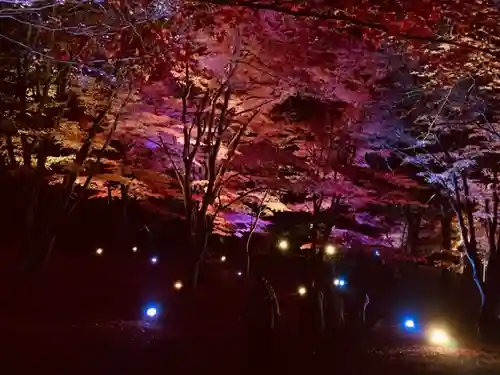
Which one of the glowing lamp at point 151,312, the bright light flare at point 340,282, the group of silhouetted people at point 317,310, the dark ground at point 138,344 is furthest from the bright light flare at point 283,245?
the glowing lamp at point 151,312

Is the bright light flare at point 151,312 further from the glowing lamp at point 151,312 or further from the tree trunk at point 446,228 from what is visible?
the tree trunk at point 446,228

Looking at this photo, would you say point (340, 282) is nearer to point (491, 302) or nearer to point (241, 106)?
point (491, 302)

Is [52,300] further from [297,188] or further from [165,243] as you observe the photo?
[165,243]

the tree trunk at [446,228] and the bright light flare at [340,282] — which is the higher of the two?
the tree trunk at [446,228]

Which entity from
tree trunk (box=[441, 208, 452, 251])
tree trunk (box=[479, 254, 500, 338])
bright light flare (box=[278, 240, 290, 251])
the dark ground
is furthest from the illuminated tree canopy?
bright light flare (box=[278, 240, 290, 251])

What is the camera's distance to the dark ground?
8.34 m

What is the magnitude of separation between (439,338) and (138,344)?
8534mm

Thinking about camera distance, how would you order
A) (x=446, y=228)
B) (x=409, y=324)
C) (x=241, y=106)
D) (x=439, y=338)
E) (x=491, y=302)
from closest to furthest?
(x=241, y=106) → (x=439, y=338) → (x=491, y=302) → (x=409, y=324) → (x=446, y=228)

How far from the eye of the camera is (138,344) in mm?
9531

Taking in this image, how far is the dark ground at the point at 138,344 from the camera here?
8344mm

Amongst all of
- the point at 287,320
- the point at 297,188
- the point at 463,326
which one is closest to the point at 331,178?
the point at 297,188

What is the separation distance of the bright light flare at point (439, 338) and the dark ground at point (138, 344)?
42 cm

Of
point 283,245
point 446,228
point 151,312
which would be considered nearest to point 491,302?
point 151,312

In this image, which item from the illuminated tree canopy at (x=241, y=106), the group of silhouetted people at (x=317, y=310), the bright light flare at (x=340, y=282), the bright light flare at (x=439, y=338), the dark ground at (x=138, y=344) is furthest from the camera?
the bright light flare at (x=340, y=282)
